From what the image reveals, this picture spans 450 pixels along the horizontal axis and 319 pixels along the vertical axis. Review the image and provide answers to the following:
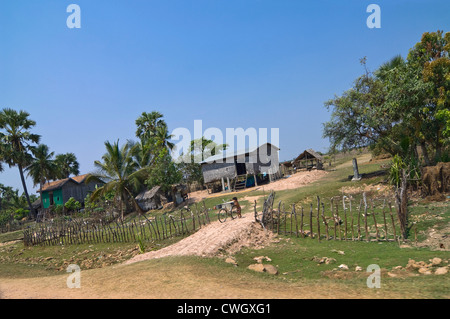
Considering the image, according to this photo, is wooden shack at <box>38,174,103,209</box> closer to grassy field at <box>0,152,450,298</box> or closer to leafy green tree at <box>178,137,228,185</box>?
leafy green tree at <box>178,137,228,185</box>

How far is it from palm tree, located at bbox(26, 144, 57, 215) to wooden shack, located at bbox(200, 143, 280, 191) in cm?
2011

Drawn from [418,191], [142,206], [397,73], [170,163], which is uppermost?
[397,73]

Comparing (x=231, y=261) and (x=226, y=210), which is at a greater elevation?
(x=226, y=210)

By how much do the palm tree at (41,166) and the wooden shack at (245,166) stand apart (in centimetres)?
2011

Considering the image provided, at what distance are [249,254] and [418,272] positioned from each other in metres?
4.89

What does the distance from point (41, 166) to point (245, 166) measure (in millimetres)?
24619

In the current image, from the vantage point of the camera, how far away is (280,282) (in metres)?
7.12

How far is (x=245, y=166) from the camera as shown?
105ft

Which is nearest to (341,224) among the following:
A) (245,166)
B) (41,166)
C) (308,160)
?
(245,166)

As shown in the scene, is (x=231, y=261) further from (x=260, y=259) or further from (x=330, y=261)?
(x=330, y=261)

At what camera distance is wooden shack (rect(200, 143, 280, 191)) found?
3067 centimetres

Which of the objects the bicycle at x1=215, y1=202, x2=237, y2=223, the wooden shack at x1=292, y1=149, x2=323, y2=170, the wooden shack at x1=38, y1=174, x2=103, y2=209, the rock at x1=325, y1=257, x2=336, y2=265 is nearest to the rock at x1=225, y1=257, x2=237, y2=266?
the rock at x1=325, y1=257, x2=336, y2=265

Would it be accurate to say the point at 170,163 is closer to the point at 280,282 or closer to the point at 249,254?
the point at 249,254

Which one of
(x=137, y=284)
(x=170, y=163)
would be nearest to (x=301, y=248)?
(x=137, y=284)
